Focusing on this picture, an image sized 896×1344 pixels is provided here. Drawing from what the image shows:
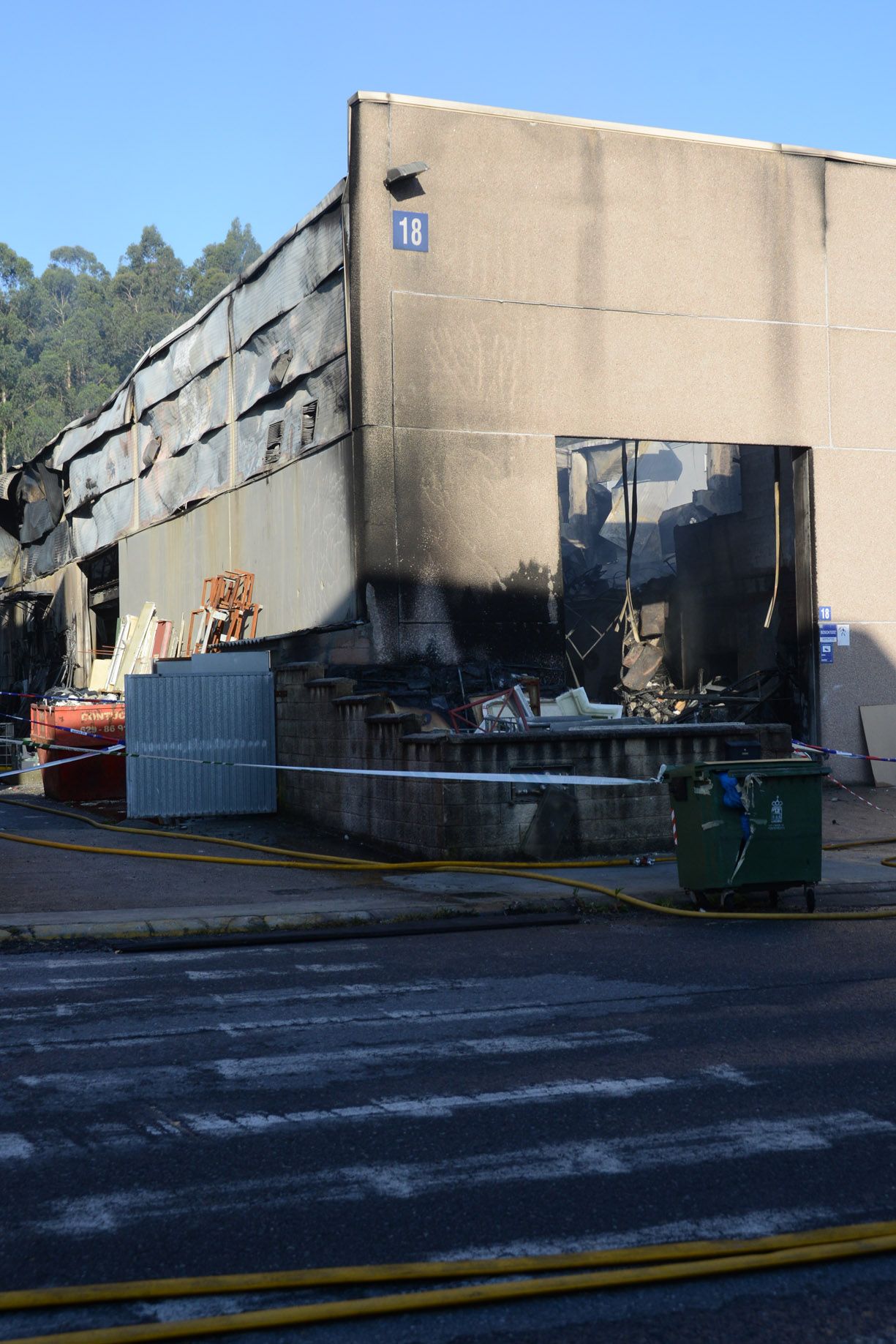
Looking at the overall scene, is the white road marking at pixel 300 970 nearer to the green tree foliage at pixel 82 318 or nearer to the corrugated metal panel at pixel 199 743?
the corrugated metal panel at pixel 199 743

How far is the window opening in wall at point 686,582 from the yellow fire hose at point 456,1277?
53.9ft

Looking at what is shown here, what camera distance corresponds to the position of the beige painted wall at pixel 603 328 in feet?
A: 60.0

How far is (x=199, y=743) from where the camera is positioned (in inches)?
698

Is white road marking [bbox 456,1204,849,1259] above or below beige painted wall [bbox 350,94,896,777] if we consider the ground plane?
below

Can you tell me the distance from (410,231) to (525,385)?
2.69m

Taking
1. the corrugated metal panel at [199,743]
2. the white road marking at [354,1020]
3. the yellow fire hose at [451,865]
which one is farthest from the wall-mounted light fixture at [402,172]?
the white road marking at [354,1020]

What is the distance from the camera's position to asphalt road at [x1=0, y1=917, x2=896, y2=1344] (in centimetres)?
378

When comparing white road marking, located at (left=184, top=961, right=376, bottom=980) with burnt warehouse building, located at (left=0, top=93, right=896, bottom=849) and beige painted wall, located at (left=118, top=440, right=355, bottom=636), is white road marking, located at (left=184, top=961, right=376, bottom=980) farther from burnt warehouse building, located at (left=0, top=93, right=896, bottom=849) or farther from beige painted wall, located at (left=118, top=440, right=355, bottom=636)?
beige painted wall, located at (left=118, top=440, right=355, bottom=636)

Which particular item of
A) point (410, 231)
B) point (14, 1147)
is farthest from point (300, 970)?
point (410, 231)

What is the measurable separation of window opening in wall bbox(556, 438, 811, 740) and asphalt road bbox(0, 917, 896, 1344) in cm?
1326

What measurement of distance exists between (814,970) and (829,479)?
45.5 ft

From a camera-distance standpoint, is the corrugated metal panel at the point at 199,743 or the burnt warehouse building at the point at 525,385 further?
the burnt warehouse building at the point at 525,385

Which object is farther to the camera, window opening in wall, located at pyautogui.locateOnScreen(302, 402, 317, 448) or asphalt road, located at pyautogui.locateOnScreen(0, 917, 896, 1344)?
window opening in wall, located at pyautogui.locateOnScreen(302, 402, 317, 448)

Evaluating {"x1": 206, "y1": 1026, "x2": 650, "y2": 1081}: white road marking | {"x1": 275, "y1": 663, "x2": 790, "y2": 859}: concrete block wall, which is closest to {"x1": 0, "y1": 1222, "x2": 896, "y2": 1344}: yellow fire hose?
{"x1": 206, "y1": 1026, "x2": 650, "y2": 1081}: white road marking
